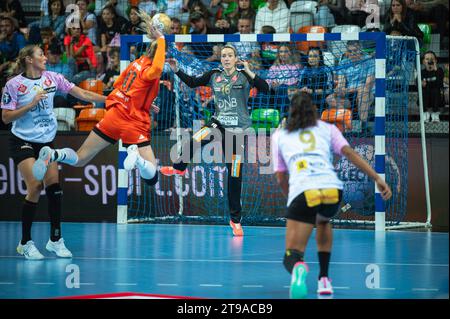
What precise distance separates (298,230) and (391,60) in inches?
281

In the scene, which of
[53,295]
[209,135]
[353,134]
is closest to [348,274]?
[53,295]

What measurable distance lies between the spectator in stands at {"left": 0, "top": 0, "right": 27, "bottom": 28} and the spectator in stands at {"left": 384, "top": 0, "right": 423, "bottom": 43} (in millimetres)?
7729

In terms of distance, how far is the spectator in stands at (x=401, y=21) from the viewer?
569 inches

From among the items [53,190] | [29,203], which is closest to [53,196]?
[53,190]

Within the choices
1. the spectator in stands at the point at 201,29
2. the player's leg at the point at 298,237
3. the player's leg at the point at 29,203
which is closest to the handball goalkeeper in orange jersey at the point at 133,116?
the player's leg at the point at 29,203

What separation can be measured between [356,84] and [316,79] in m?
0.66

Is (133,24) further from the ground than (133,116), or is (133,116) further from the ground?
(133,24)

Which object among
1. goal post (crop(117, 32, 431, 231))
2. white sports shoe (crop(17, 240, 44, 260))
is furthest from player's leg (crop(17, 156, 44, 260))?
goal post (crop(117, 32, 431, 231))

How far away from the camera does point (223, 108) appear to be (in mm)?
11750

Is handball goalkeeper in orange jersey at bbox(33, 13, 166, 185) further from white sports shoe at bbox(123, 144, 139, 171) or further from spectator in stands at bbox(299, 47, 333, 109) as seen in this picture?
spectator in stands at bbox(299, 47, 333, 109)

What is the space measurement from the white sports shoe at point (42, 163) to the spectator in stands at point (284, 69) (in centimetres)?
527

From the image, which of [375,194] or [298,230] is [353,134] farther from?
[298,230]

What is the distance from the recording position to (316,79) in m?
13.6

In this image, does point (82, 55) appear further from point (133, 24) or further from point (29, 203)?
point (29, 203)
